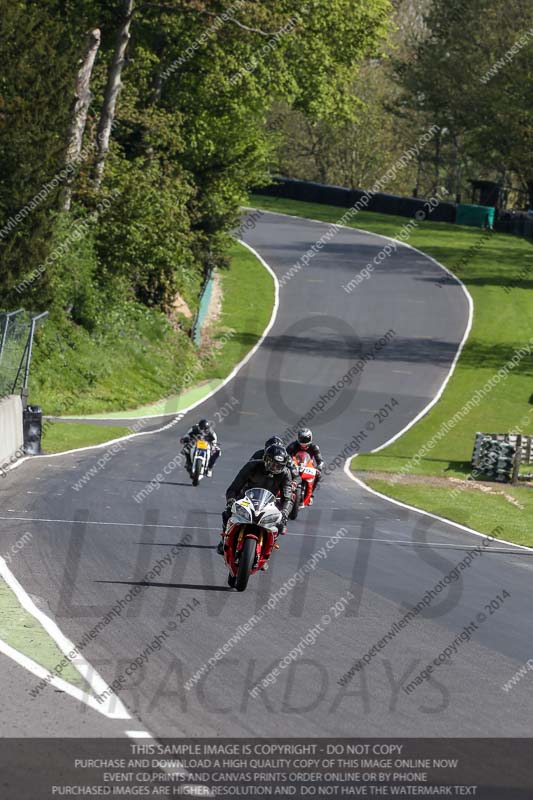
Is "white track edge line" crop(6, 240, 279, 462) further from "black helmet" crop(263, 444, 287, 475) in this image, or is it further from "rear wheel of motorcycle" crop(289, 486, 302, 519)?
"black helmet" crop(263, 444, 287, 475)

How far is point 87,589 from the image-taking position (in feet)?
39.1

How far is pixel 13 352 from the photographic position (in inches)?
963

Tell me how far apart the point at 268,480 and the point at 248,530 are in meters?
1.10

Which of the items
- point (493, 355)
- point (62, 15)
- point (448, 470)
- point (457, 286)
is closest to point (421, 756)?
point (448, 470)

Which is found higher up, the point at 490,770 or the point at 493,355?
the point at 490,770

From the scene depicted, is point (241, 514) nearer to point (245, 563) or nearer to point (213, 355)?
point (245, 563)

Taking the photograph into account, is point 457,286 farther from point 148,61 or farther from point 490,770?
point 490,770

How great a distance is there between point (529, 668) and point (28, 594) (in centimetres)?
475

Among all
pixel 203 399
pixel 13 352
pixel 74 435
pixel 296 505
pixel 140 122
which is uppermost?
pixel 140 122

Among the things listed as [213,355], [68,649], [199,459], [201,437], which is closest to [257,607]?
[68,649]

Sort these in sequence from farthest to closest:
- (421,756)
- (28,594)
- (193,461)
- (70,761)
Answer: (193,461) → (28,594) → (421,756) → (70,761)

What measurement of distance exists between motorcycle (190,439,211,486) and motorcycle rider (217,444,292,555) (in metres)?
8.85

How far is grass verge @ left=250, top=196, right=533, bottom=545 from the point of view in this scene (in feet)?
84.3

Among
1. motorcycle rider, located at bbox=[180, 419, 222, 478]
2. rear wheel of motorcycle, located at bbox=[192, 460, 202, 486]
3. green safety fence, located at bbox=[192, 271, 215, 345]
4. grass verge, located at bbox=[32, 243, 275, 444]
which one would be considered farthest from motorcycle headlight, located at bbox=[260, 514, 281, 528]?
green safety fence, located at bbox=[192, 271, 215, 345]
